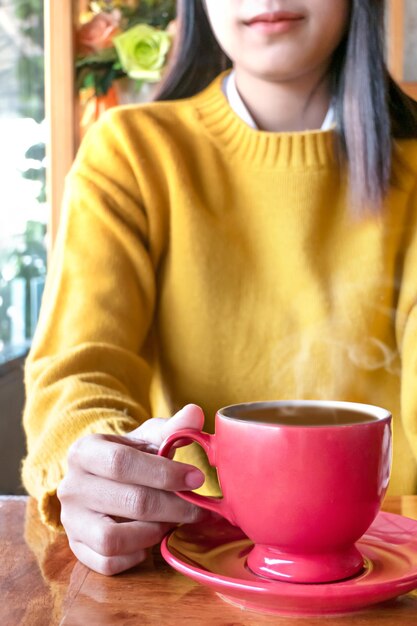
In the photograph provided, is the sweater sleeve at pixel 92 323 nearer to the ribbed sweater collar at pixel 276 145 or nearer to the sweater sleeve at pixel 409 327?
the ribbed sweater collar at pixel 276 145

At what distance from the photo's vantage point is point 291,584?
348 mm

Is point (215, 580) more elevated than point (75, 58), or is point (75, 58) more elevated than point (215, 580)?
point (75, 58)

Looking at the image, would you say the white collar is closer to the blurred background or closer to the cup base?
the blurred background

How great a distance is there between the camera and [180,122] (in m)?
0.93

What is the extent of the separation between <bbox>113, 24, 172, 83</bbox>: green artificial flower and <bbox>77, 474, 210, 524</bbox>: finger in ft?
3.80

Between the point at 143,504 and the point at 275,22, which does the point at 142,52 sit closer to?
the point at 275,22

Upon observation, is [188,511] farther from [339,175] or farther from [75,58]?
[75,58]

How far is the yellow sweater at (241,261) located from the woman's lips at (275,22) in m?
0.10

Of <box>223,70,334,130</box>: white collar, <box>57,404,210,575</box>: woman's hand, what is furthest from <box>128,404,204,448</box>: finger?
<box>223,70,334,130</box>: white collar

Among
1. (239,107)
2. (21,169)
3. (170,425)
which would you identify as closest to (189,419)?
(170,425)

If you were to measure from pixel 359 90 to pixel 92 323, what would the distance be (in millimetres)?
457

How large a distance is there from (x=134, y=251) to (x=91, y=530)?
0.45 metres

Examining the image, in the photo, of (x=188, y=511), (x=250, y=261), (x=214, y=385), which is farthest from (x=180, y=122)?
(x=188, y=511)

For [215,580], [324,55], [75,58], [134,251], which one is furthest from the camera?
[75,58]
